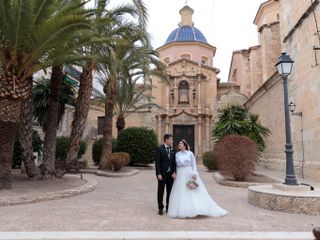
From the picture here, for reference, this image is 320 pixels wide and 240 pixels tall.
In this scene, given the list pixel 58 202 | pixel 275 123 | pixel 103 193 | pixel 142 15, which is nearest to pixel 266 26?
pixel 275 123

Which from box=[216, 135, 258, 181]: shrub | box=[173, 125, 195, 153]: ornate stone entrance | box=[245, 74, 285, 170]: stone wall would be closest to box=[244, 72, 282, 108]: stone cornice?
box=[245, 74, 285, 170]: stone wall

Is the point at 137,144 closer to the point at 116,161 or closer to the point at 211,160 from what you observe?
the point at 116,161

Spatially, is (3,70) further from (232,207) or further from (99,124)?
(99,124)

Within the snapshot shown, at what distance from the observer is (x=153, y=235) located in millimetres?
4656

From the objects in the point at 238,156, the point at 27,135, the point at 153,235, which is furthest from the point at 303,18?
the point at 153,235

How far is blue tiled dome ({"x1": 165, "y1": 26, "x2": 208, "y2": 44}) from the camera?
34.5 metres

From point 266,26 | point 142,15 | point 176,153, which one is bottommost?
point 176,153

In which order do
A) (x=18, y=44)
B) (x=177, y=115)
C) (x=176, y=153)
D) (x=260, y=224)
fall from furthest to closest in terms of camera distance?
(x=177, y=115), (x=18, y=44), (x=176, y=153), (x=260, y=224)

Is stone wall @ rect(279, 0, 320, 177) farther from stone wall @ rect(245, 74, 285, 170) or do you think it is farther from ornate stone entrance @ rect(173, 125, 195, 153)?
ornate stone entrance @ rect(173, 125, 195, 153)

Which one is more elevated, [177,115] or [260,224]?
[177,115]

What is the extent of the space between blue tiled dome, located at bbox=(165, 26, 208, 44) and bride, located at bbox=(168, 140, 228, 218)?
1166 inches

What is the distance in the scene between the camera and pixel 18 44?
7828mm

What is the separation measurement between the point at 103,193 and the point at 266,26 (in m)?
21.0

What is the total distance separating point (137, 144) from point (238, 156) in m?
9.22
